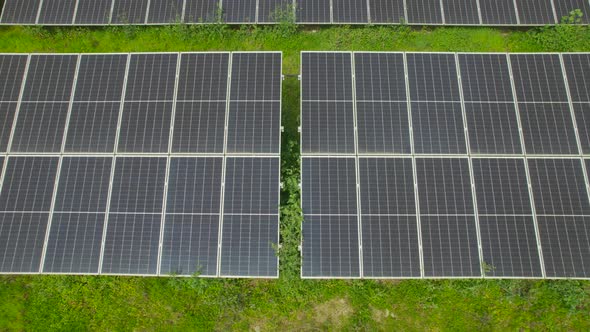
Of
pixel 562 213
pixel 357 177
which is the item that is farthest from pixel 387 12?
pixel 562 213

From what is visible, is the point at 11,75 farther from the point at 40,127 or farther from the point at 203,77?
the point at 203,77

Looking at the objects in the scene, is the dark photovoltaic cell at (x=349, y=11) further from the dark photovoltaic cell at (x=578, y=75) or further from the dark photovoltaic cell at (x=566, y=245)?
the dark photovoltaic cell at (x=566, y=245)

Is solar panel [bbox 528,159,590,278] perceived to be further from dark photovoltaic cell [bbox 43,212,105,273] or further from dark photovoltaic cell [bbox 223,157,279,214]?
dark photovoltaic cell [bbox 43,212,105,273]

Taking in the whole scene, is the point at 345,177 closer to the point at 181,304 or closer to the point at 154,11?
the point at 181,304

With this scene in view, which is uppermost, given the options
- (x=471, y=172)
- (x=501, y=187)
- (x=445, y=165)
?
(x=445, y=165)

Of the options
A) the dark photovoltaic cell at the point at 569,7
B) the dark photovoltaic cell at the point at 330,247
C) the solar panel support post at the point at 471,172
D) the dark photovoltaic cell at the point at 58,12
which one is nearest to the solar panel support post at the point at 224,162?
the dark photovoltaic cell at the point at 330,247

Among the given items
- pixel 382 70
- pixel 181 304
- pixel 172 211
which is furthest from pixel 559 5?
pixel 181 304
